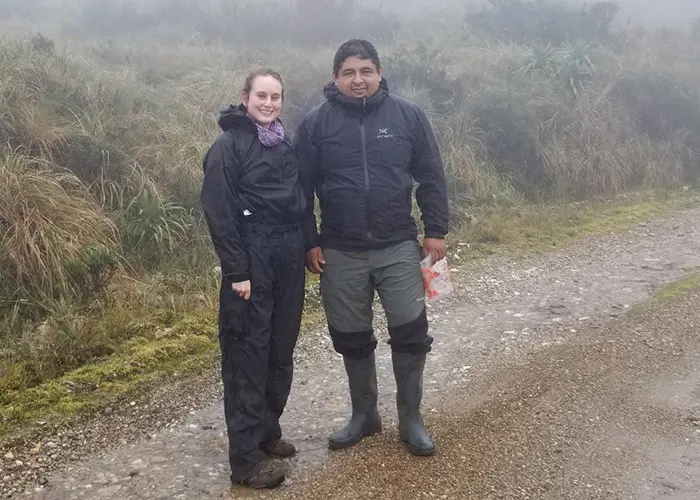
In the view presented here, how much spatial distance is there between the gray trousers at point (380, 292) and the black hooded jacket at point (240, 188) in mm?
416

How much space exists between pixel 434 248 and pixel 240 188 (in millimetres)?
1033

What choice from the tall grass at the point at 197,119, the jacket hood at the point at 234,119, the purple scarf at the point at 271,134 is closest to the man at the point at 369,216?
the purple scarf at the point at 271,134

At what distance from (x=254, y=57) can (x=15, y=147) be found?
6.10m

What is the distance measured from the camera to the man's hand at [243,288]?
3.07 m

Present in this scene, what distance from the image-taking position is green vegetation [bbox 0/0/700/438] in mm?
4926

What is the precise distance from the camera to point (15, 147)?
20.4ft

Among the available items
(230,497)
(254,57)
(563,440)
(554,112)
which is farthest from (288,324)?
(254,57)

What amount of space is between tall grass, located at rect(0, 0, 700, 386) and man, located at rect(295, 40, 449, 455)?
1886 mm

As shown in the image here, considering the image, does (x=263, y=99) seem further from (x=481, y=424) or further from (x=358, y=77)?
(x=481, y=424)

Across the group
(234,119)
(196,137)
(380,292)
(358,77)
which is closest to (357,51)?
(358,77)

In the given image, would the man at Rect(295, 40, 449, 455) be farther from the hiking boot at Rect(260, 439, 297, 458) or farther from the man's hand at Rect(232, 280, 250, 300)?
the man's hand at Rect(232, 280, 250, 300)

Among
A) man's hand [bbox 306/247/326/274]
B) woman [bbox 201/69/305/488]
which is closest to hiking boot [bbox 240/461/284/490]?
woman [bbox 201/69/305/488]

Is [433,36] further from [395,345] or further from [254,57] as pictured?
[395,345]

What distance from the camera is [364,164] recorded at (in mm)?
3342
